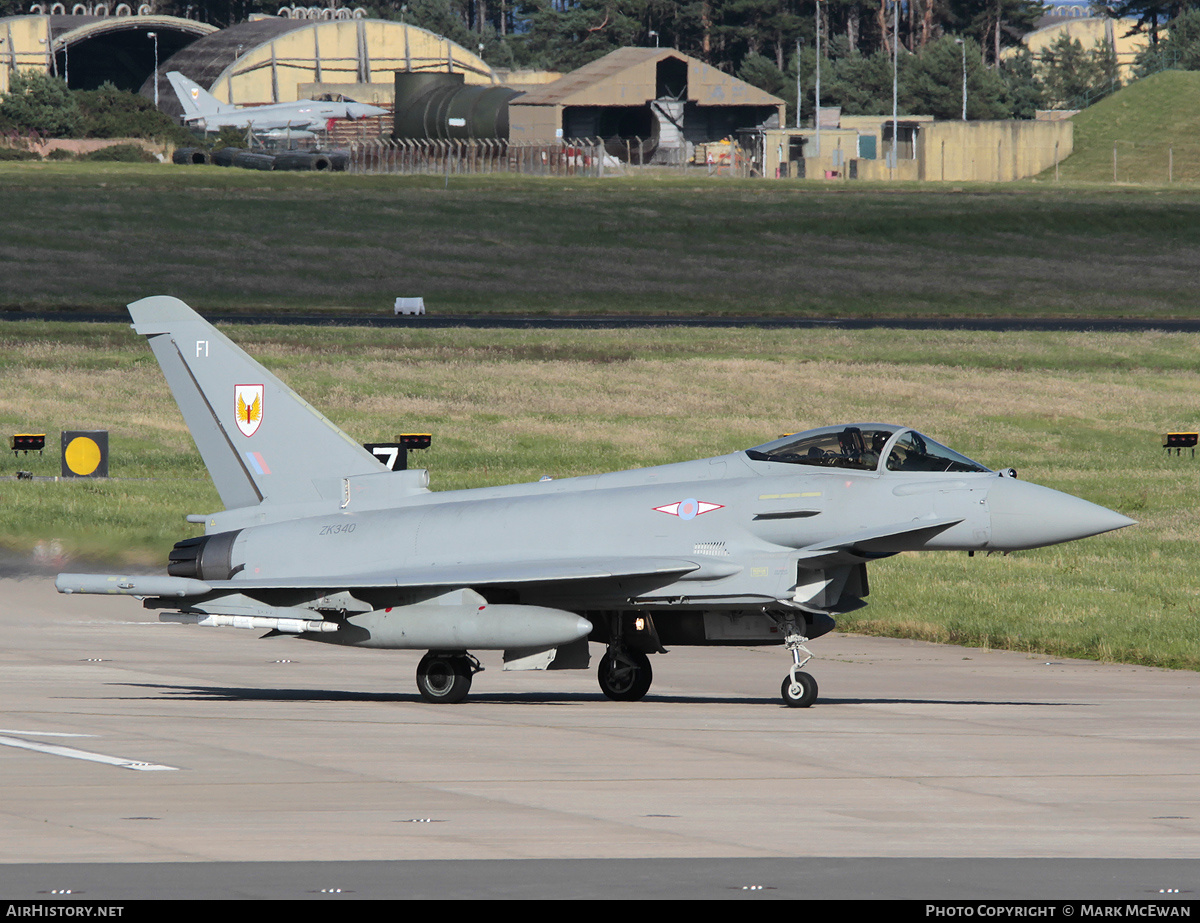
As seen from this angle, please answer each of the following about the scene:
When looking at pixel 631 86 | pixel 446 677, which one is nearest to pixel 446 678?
pixel 446 677

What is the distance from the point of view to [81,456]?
3528cm

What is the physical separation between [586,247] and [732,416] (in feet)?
127

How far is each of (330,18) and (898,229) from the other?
103 metres

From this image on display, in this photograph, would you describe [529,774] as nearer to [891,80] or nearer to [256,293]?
[256,293]

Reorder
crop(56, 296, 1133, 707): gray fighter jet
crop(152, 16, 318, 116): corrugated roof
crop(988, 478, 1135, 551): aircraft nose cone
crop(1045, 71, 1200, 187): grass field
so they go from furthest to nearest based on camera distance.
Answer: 1. crop(152, 16, 318, 116): corrugated roof
2. crop(1045, 71, 1200, 187): grass field
3. crop(56, 296, 1133, 707): gray fighter jet
4. crop(988, 478, 1135, 551): aircraft nose cone

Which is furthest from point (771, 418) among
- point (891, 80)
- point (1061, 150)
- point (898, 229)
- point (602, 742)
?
point (891, 80)

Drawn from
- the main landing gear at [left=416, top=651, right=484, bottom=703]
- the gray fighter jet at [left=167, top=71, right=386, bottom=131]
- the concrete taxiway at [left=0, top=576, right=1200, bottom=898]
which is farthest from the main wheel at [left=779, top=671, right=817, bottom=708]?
the gray fighter jet at [left=167, top=71, right=386, bottom=131]

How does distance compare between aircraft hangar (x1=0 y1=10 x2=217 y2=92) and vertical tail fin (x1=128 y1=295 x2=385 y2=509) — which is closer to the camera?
vertical tail fin (x1=128 y1=295 x2=385 y2=509)

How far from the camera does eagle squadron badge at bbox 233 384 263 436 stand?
18.7m

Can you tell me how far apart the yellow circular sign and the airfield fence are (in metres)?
82.3

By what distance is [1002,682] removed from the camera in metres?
19.4

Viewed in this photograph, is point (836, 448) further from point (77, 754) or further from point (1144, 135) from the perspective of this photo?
point (1144, 135)

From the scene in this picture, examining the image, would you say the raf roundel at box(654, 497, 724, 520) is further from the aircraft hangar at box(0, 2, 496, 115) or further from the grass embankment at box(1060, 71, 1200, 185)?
the aircraft hangar at box(0, 2, 496, 115)

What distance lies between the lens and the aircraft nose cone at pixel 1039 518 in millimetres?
16172
